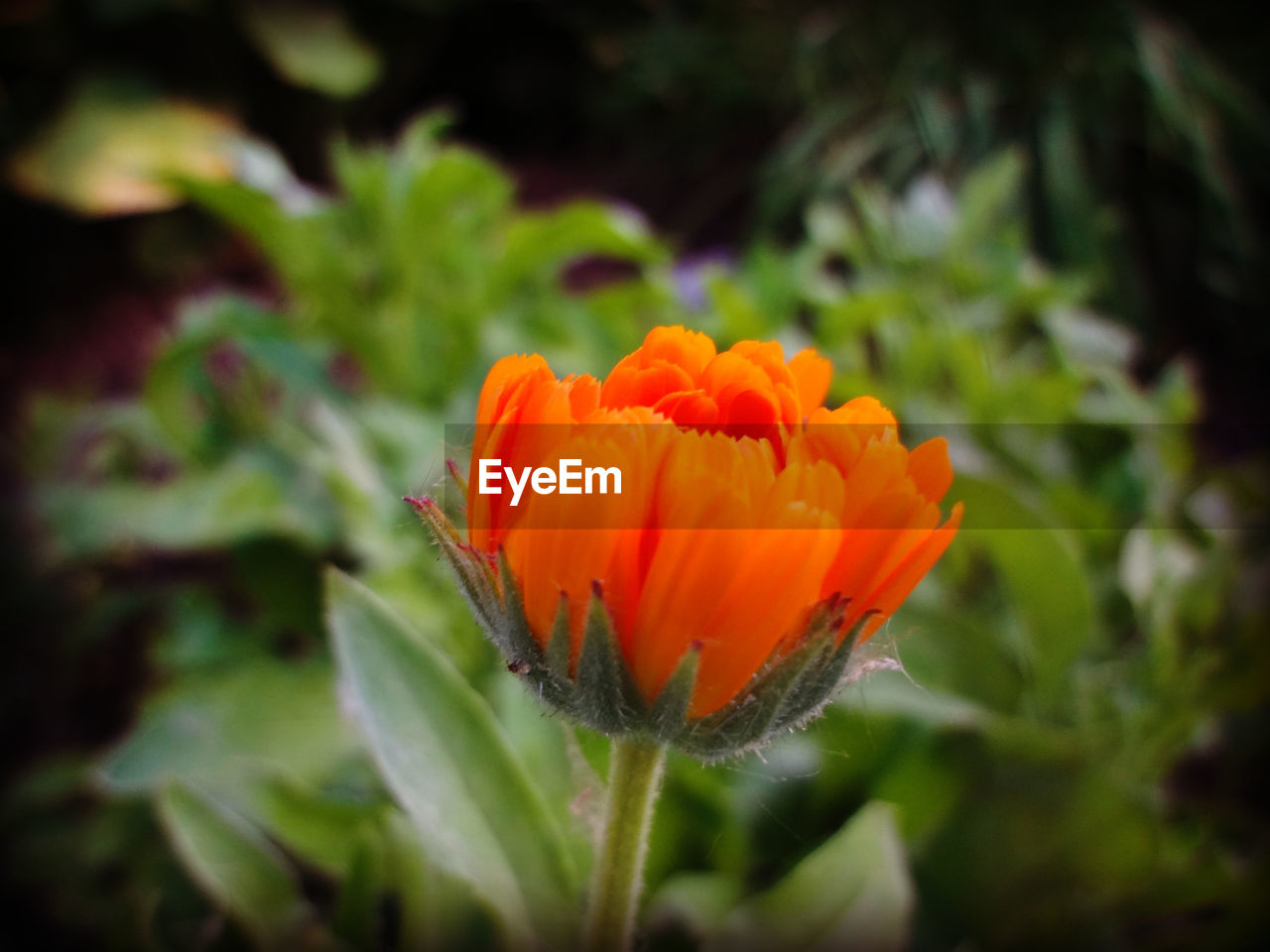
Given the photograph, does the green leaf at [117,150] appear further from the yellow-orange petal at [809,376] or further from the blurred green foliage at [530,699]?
the yellow-orange petal at [809,376]

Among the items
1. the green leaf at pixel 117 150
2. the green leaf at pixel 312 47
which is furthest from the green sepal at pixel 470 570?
the green leaf at pixel 312 47

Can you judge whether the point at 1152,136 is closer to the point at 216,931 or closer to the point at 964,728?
the point at 964,728

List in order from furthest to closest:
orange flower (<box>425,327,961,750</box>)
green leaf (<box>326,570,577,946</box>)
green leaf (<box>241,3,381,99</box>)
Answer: green leaf (<box>241,3,381,99</box>) → green leaf (<box>326,570,577,946</box>) → orange flower (<box>425,327,961,750</box>)

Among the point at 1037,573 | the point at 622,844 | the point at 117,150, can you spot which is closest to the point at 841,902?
the point at 622,844

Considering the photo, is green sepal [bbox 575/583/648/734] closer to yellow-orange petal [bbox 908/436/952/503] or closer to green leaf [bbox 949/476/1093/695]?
yellow-orange petal [bbox 908/436/952/503]

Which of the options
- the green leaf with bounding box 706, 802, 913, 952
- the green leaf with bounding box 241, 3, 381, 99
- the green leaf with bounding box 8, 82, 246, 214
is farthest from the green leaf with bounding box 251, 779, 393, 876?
the green leaf with bounding box 241, 3, 381, 99
